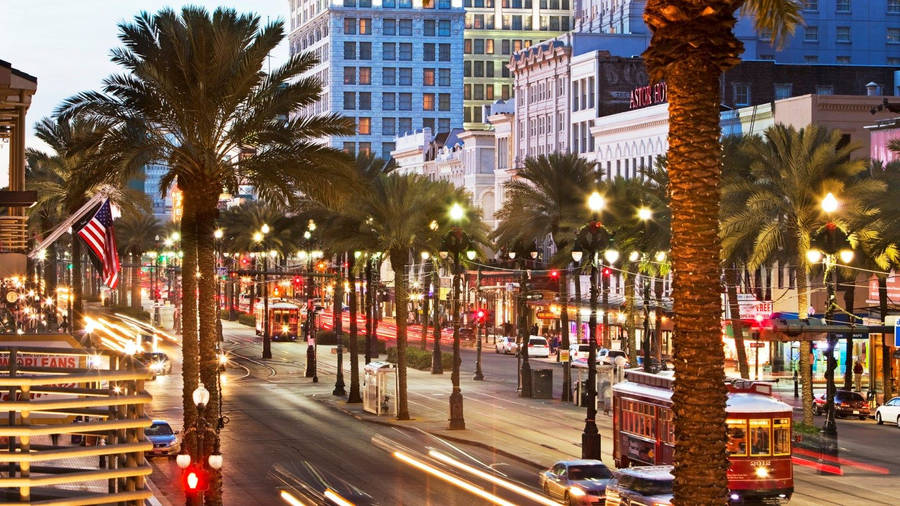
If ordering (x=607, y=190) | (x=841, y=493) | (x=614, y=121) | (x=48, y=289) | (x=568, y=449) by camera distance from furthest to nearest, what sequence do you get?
1. (x=48, y=289)
2. (x=614, y=121)
3. (x=607, y=190)
4. (x=568, y=449)
5. (x=841, y=493)

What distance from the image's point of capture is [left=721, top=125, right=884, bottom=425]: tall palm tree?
178 ft

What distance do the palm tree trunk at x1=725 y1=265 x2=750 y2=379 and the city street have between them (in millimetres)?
4536

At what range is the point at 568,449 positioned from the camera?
49.1 metres

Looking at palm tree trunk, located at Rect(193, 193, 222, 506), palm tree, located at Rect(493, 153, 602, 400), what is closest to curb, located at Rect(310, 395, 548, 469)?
palm tree trunk, located at Rect(193, 193, 222, 506)

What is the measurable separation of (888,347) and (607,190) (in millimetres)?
17216

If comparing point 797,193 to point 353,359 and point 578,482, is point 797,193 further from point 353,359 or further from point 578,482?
point 353,359

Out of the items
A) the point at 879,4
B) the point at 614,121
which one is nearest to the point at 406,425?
the point at 614,121

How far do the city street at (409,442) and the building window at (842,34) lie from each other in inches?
2218

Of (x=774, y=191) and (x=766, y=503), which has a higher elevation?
(x=774, y=191)

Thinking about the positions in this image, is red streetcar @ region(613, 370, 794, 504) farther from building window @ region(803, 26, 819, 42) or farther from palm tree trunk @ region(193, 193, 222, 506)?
building window @ region(803, 26, 819, 42)

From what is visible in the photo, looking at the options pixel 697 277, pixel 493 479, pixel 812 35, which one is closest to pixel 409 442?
pixel 493 479

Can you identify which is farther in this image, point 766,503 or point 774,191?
point 774,191

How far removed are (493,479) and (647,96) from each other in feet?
208

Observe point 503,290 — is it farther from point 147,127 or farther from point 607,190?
point 147,127
